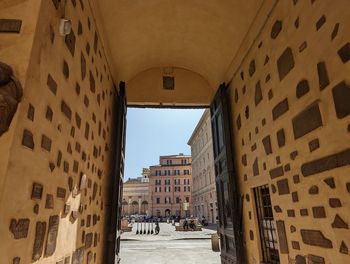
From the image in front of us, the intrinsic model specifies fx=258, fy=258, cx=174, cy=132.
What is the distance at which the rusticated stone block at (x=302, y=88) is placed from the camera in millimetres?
2496

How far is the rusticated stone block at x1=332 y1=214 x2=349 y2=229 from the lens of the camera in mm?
1990

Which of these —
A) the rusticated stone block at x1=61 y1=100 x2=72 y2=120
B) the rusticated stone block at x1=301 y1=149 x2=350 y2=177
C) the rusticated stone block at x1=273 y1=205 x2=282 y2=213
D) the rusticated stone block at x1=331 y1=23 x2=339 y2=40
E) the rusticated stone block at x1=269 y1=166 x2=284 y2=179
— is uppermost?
the rusticated stone block at x1=331 y1=23 x2=339 y2=40

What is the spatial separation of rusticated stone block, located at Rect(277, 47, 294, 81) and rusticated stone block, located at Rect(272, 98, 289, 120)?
285 millimetres

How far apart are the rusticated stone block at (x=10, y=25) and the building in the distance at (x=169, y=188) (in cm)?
5088

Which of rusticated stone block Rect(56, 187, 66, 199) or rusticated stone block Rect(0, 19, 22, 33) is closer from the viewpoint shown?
rusticated stone block Rect(0, 19, 22, 33)

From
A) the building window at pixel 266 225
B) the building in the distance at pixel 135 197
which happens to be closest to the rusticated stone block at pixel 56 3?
the building window at pixel 266 225

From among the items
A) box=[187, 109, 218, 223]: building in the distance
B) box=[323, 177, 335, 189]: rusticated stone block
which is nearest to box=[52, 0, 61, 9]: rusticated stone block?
box=[323, 177, 335, 189]: rusticated stone block

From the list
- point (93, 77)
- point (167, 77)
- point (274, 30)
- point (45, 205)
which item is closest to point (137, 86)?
point (167, 77)

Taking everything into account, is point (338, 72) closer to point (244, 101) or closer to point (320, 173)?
point (320, 173)

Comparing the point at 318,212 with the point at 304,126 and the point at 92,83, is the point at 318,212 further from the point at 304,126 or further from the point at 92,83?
the point at 92,83

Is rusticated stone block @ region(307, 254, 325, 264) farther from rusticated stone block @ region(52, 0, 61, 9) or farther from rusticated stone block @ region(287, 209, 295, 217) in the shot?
rusticated stone block @ region(52, 0, 61, 9)

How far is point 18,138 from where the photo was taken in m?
1.59

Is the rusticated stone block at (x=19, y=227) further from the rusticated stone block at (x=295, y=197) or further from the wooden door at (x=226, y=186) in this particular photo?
the wooden door at (x=226, y=186)

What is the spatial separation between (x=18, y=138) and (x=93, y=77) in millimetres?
2064
